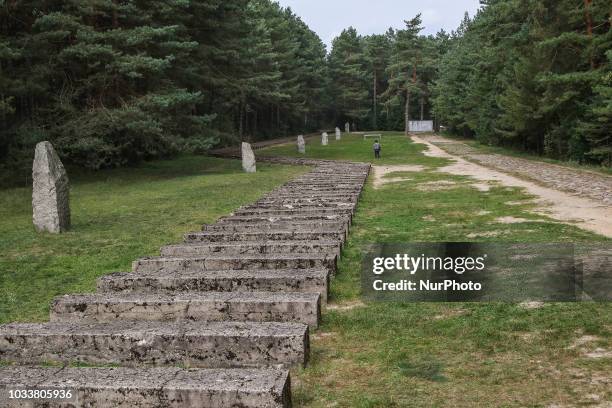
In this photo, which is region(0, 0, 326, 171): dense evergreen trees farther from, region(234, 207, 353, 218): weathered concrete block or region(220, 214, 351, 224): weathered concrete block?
region(220, 214, 351, 224): weathered concrete block

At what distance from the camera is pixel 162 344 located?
4.29 metres

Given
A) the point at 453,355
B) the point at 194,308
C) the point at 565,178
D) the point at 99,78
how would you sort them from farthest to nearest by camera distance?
the point at 99,78, the point at 565,178, the point at 194,308, the point at 453,355

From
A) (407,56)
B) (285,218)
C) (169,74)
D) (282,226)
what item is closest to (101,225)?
(285,218)

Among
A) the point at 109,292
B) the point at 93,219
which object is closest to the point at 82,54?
the point at 93,219

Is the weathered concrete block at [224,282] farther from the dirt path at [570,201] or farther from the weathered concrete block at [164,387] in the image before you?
the dirt path at [570,201]

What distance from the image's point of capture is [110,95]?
22.4 meters

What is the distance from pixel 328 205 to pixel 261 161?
20421mm

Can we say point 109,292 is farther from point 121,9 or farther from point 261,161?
point 261,161

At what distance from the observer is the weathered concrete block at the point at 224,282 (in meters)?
5.83

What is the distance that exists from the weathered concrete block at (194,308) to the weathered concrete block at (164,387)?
50.9 inches

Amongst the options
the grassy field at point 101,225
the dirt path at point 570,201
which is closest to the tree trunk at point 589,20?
the dirt path at point 570,201

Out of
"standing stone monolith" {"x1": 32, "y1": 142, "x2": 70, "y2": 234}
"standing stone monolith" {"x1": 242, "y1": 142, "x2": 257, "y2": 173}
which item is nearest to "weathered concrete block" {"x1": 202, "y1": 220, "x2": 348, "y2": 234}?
"standing stone monolith" {"x1": 32, "y1": 142, "x2": 70, "y2": 234}

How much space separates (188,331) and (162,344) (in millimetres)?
226

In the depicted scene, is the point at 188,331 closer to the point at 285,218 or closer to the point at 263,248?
the point at 263,248
